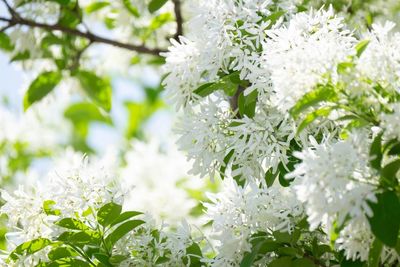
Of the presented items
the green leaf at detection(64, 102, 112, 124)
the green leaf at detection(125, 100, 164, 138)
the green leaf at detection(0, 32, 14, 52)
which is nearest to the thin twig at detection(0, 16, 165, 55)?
the green leaf at detection(0, 32, 14, 52)

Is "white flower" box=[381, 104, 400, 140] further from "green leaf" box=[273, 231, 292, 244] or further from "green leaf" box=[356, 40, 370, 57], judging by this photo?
"green leaf" box=[273, 231, 292, 244]

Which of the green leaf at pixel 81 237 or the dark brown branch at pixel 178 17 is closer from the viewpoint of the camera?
the green leaf at pixel 81 237

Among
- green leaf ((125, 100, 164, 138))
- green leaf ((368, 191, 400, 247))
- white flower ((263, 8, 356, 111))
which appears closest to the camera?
green leaf ((368, 191, 400, 247))

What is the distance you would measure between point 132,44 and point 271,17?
1235 millimetres

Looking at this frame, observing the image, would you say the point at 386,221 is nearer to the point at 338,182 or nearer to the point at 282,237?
the point at 338,182

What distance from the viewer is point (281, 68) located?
1.41m

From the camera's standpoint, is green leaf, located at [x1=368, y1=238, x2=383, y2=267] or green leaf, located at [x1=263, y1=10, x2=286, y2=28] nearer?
green leaf, located at [x1=368, y1=238, x2=383, y2=267]

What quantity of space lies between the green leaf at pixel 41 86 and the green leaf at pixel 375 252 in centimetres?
167

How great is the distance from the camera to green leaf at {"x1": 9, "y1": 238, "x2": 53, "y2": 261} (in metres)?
1.68

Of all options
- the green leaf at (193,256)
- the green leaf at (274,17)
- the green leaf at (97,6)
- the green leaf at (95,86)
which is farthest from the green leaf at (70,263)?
the green leaf at (97,6)

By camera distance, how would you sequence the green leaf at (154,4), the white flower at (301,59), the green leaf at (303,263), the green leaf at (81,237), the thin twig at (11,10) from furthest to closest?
the thin twig at (11,10), the green leaf at (154,4), the green leaf at (81,237), the green leaf at (303,263), the white flower at (301,59)

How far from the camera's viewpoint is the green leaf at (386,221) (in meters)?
1.24

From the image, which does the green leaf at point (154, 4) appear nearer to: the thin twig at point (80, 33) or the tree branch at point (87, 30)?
the tree branch at point (87, 30)

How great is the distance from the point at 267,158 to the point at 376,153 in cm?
35
